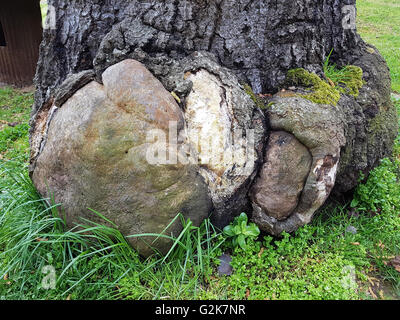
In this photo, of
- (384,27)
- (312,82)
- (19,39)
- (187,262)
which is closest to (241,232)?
(187,262)

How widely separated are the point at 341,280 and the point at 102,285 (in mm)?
1742

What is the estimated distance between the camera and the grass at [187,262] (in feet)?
7.00

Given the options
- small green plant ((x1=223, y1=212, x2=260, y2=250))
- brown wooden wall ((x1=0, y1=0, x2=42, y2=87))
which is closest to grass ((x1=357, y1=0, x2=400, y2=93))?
small green plant ((x1=223, y1=212, x2=260, y2=250))

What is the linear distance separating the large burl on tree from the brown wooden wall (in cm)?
656

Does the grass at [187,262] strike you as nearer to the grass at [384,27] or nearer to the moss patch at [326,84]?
the moss patch at [326,84]

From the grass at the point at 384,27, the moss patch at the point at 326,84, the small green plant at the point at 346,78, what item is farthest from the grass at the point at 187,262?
the grass at the point at 384,27

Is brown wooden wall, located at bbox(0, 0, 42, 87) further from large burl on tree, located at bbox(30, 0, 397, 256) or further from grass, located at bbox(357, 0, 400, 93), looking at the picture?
grass, located at bbox(357, 0, 400, 93)

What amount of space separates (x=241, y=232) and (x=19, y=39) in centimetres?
854

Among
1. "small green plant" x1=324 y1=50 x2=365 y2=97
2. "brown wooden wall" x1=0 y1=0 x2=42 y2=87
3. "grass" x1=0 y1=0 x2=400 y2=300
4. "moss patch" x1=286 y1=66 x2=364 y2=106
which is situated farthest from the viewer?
"brown wooden wall" x1=0 y1=0 x2=42 y2=87

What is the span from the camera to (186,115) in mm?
2324

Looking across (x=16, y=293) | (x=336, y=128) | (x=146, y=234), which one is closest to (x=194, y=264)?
(x=146, y=234)

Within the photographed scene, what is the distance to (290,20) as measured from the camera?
2590mm

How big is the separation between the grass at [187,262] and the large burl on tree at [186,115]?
14 cm

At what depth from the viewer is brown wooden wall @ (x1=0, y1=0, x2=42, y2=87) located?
7.86 meters
